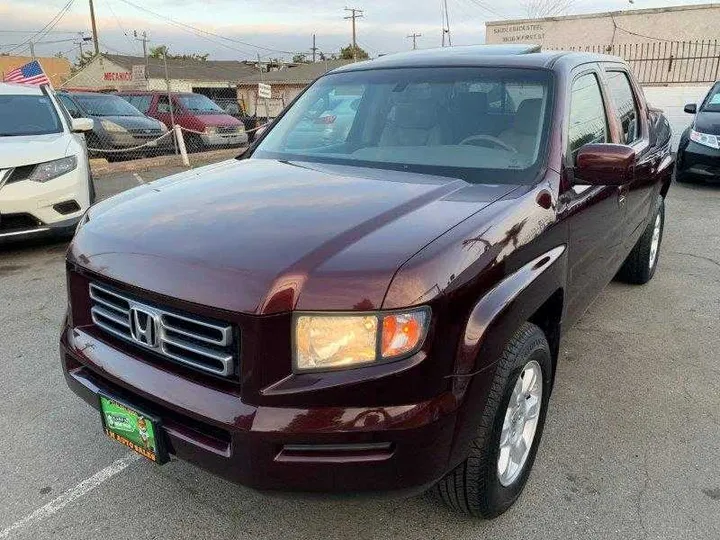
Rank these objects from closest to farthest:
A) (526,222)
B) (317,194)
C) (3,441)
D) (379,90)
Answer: (526,222), (317,194), (3,441), (379,90)

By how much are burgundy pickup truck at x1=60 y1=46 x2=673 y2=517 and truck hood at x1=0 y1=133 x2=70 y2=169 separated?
3.52m

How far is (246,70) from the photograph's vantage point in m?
52.2

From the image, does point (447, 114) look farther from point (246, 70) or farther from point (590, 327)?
point (246, 70)

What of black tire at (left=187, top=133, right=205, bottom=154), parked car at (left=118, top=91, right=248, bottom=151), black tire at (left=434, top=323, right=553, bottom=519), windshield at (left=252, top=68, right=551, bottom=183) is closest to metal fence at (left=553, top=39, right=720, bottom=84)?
parked car at (left=118, top=91, right=248, bottom=151)

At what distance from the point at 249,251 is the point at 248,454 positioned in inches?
24.1

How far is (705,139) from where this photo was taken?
30.1 ft

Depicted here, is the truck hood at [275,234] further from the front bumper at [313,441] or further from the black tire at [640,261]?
the black tire at [640,261]

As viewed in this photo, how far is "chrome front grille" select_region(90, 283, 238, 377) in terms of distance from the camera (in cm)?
188

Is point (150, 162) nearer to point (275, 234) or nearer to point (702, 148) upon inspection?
point (702, 148)

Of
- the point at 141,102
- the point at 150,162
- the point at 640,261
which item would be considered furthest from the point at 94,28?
the point at 640,261

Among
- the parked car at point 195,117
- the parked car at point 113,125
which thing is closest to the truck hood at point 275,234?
the parked car at point 113,125

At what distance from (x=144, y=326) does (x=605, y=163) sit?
6.39 feet

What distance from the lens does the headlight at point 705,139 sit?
29.7ft

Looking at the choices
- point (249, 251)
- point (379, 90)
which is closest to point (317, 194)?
point (249, 251)
